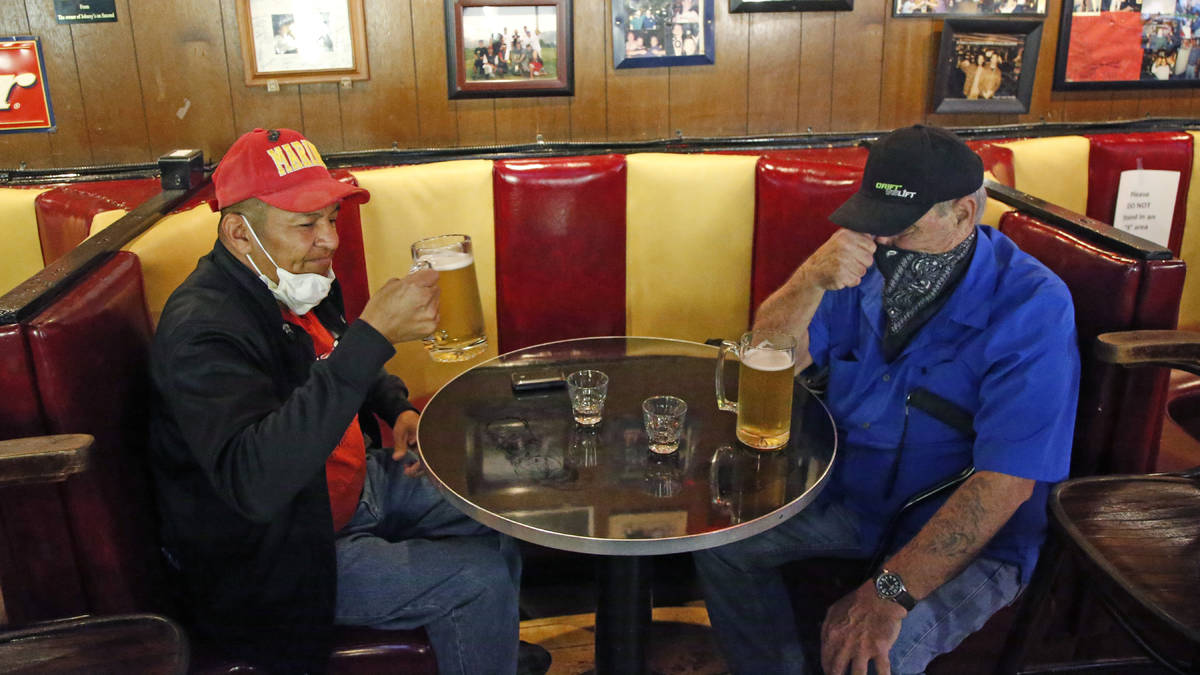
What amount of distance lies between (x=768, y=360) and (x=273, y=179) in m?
0.96

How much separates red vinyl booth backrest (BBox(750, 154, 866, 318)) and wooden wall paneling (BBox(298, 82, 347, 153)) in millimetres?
1357

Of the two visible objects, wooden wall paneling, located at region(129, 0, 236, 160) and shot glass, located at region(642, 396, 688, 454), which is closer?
shot glass, located at region(642, 396, 688, 454)

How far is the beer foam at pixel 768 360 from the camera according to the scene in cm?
156

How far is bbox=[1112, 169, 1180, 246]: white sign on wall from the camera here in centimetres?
298

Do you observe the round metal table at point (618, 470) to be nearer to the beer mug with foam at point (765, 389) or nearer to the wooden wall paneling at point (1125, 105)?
the beer mug with foam at point (765, 389)

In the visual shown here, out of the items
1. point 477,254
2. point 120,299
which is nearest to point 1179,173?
point 477,254

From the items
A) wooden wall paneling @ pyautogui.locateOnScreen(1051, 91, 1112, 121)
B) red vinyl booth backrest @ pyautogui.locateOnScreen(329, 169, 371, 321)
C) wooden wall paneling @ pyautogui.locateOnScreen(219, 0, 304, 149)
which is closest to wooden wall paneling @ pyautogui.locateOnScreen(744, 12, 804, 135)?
wooden wall paneling @ pyautogui.locateOnScreen(1051, 91, 1112, 121)

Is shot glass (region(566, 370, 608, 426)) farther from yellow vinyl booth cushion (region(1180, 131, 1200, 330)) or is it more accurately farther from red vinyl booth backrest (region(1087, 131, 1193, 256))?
yellow vinyl booth cushion (region(1180, 131, 1200, 330))

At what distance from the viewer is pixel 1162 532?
159 cm

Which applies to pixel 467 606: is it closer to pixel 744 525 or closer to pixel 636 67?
pixel 744 525

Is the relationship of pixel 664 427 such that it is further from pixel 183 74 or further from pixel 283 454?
pixel 183 74

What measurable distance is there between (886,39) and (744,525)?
2219 mm

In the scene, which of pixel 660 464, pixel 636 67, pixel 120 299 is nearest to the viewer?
pixel 660 464

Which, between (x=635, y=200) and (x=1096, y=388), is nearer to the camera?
(x=1096, y=388)
